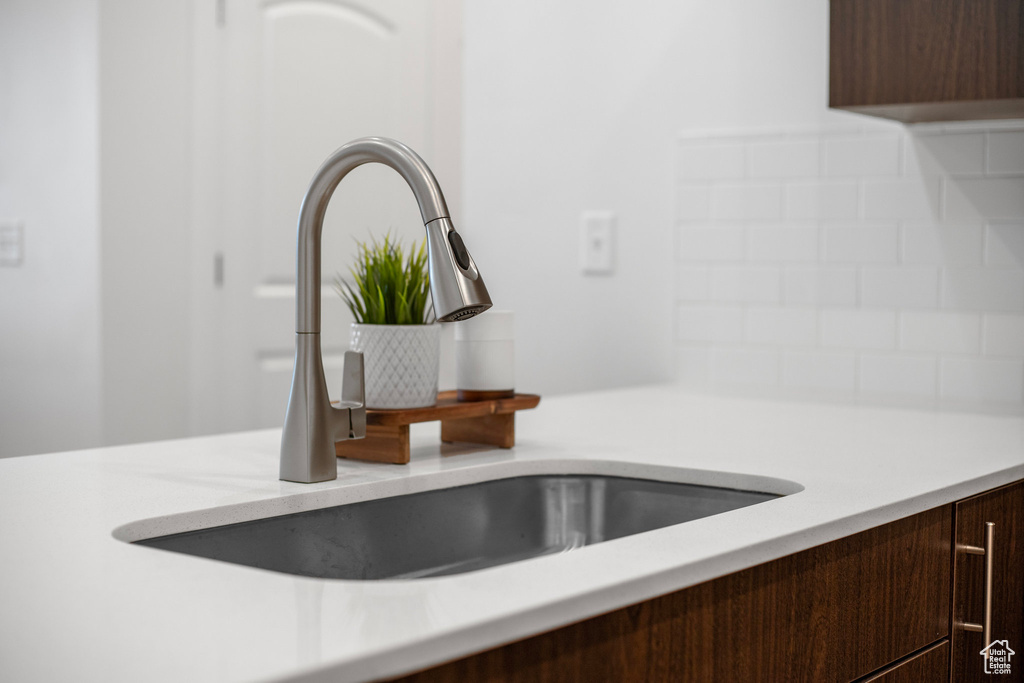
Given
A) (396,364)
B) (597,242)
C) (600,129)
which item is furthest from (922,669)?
(600,129)

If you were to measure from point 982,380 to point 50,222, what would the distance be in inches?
91.7

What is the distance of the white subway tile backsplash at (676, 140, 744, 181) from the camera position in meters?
2.05

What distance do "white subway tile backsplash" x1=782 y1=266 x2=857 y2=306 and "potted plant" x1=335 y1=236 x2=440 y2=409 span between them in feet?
3.16

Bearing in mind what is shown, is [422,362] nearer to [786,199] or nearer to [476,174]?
[786,199]

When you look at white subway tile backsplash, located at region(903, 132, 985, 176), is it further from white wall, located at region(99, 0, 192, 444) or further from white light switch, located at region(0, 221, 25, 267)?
white light switch, located at region(0, 221, 25, 267)

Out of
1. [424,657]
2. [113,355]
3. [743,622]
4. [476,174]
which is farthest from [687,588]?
[113,355]

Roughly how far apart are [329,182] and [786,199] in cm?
118

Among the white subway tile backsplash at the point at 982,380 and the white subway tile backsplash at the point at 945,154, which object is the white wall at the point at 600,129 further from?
the white subway tile backsplash at the point at 982,380

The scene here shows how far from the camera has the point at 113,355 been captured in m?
2.74

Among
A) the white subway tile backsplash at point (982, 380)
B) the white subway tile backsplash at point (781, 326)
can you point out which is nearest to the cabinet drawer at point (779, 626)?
the white subway tile backsplash at point (982, 380)

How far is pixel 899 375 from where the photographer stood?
6.22 feet

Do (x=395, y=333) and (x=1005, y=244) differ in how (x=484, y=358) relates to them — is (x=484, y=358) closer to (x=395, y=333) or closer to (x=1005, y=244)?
(x=395, y=333)

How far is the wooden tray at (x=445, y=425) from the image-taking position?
1.18 meters

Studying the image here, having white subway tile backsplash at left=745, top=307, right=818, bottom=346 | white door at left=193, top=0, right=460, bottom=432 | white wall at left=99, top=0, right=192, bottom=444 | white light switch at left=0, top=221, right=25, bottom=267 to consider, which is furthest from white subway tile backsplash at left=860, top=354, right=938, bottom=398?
white light switch at left=0, top=221, right=25, bottom=267
